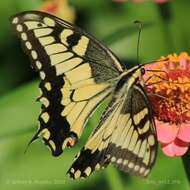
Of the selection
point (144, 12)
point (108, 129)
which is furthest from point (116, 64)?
point (144, 12)

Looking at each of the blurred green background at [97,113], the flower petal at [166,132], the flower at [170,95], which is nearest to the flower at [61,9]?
the blurred green background at [97,113]

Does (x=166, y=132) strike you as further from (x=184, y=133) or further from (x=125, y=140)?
(x=125, y=140)

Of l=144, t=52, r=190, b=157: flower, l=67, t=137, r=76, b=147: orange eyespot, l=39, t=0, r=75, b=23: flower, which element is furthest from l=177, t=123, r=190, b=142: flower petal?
l=39, t=0, r=75, b=23: flower

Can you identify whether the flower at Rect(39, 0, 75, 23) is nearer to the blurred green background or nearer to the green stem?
the blurred green background

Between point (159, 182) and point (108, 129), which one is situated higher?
point (108, 129)

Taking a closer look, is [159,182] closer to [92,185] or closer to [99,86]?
[99,86]

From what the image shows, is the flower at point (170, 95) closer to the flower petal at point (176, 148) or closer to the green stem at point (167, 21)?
the flower petal at point (176, 148)

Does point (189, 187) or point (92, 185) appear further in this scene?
point (92, 185)

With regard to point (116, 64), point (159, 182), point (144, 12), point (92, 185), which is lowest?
point (92, 185)
